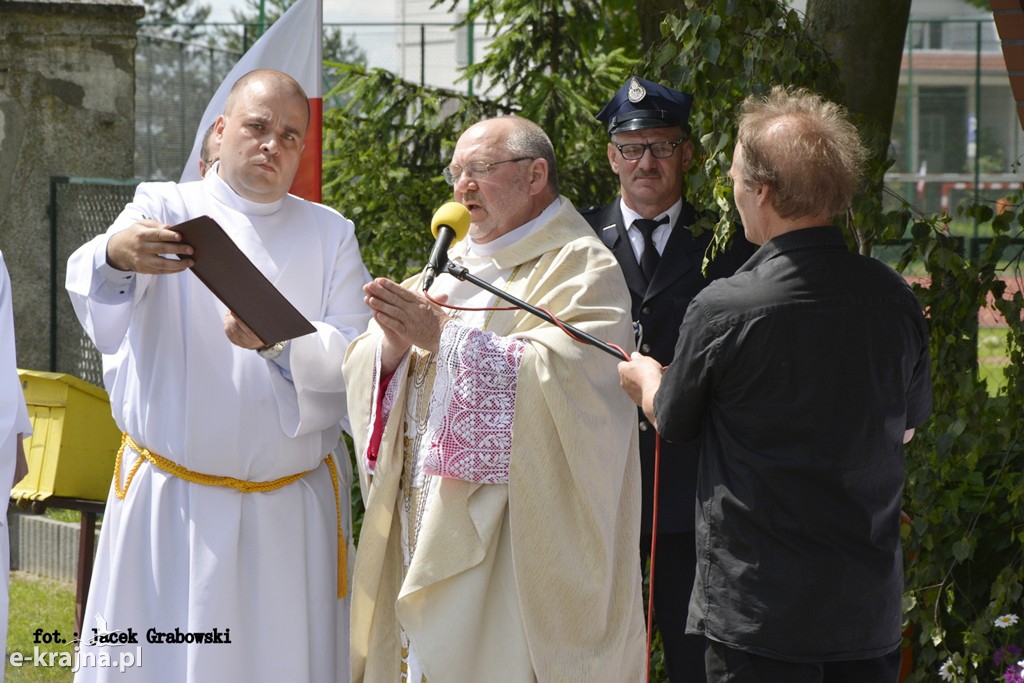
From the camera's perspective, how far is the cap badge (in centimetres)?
397

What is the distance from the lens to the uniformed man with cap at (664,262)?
12.4ft

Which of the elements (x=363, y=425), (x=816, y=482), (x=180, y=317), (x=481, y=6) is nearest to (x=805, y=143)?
(x=816, y=482)

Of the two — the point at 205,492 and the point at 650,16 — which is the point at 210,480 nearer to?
the point at 205,492

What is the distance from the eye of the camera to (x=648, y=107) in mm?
3990

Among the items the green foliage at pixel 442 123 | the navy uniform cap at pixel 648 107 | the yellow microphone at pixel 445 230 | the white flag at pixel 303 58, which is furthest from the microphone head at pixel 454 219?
the green foliage at pixel 442 123

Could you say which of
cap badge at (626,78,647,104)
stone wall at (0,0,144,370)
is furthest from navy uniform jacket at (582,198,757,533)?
stone wall at (0,0,144,370)

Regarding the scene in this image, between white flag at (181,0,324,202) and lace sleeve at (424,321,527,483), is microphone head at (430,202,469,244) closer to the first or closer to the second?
lace sleeve at (424,321,527,483)

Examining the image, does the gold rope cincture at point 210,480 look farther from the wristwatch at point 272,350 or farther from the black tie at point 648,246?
the black tie at point 648,246

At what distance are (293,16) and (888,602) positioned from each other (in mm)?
3448

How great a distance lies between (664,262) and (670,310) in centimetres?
15

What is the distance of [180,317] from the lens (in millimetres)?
3816

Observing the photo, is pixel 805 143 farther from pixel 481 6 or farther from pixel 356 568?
pixel 481 6

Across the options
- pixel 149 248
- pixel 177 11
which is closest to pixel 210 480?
pixel 149 248

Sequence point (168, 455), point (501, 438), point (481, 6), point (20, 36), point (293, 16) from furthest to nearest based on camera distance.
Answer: point (20, 36) < point (481, 6) < point (293, 16) < point (168, 455) < point (501, 438)
